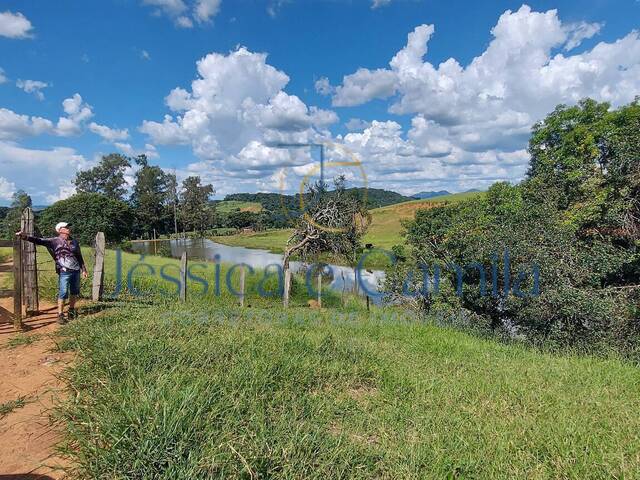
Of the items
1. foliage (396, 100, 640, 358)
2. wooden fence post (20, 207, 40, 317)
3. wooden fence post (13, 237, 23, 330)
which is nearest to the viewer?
wooden fence post (13, 237, 23, 330)

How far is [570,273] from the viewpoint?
9109 mm

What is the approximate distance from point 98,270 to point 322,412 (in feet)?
23.3

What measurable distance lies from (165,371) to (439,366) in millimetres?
3568

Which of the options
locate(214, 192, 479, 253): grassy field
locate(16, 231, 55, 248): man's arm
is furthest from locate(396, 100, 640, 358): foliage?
locate(214, 192, 479, 253): grassy field

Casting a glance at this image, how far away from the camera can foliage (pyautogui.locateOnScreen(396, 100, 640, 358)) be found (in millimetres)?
8766

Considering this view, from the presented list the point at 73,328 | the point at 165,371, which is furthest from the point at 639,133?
the point at 73,328

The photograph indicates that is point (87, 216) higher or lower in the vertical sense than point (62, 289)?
higher

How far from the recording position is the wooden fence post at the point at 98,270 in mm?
8234

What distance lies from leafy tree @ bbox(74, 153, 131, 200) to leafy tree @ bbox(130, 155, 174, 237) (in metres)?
3.75

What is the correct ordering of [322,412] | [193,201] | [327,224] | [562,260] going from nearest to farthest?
[322,412]
[562,260]
[327,224]
[193,201]

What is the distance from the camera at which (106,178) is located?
186ft

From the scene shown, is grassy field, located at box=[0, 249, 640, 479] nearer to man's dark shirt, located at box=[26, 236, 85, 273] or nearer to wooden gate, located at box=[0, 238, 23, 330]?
wooden gate, located at box=[0, 238, 23, 330]

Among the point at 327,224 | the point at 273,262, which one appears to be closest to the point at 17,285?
the point at 327,224

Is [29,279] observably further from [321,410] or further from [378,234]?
[378,234]
